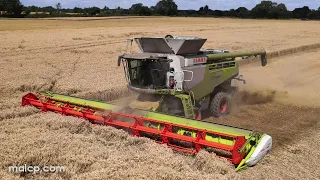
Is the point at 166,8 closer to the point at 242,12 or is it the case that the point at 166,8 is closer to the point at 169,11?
the point at 169,11

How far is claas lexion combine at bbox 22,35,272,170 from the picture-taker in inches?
240

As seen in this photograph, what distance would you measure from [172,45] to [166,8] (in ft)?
287

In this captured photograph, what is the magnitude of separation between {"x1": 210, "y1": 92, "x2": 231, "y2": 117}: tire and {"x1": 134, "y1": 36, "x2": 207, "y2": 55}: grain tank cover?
133 cm

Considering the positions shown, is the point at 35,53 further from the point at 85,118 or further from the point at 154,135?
the point at 154,135

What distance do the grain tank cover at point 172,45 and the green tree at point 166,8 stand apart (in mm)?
84376

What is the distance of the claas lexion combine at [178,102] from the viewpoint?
240 inches

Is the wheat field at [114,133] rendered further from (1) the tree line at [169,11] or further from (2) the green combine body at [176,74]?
(1) the tree line at [169,11]

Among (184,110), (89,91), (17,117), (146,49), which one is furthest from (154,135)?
(89,91)

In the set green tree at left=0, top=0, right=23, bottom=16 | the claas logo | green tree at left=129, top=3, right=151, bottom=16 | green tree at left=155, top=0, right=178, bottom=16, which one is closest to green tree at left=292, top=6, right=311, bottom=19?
green tree at left=155, top=0, right=178, bottom=16

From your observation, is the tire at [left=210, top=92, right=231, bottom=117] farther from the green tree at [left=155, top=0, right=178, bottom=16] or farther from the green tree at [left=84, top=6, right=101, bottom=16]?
the green tree at [left=155, top=0, right=178, bottom=16]

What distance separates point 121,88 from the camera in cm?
1146

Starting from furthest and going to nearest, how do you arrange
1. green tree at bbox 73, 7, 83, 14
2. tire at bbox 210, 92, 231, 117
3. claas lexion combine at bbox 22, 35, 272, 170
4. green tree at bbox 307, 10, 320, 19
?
1. green tree at bbox 307, 10, 320, 19
2. green tree at bbox 73, 7, 83, 14
3. tire at bbox 210, 92, 231, 117
4. claas lexion combine at bbox 22, 35, 272, 170

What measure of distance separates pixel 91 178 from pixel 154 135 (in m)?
2.38

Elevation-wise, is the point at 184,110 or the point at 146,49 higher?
the point at 146,49
